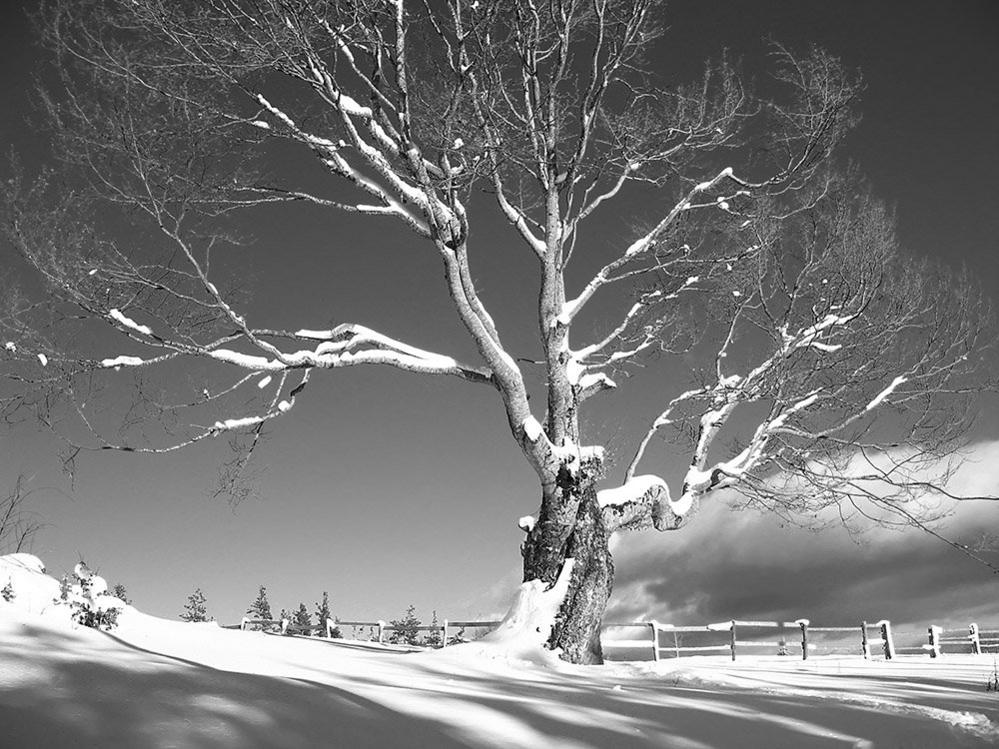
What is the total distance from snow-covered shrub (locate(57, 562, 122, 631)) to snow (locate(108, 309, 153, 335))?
3.35 meters

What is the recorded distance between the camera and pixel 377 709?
2891mm

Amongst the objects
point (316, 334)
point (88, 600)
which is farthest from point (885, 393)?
point (88, 600)

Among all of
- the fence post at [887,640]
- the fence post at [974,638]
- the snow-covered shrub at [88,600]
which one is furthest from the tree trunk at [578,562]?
the fence post at [974,638]

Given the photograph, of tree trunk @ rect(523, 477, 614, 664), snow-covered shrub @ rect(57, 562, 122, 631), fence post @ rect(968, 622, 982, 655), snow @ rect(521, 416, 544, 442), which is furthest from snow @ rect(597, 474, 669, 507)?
fence post @ rect(968, 622, 982, 655)

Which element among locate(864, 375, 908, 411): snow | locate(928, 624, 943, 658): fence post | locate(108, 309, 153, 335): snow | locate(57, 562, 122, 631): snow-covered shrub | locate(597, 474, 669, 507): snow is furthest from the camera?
locate(928, 624, 943, 658): fence post

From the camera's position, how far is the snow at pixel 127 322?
27.3ft

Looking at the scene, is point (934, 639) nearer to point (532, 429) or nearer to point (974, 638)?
point (974, 638)

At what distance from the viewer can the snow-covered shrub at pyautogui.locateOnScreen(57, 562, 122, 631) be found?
5.68 meters

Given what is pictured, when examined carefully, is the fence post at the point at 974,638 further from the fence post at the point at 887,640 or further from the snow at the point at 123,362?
the snow at the point at 123,362

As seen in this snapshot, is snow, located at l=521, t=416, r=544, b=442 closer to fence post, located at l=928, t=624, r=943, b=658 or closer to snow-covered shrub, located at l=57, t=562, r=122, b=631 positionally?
snow-covered shrub, located at l=57, t=562, r=122, b=631

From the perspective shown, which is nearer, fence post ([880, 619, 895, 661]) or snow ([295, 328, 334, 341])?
snow ([295, 328, 334, 341])

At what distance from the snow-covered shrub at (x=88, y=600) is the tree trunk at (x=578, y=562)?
14.6 feet

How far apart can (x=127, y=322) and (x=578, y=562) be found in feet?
18.9

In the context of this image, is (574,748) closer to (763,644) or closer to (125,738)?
(125,738)
